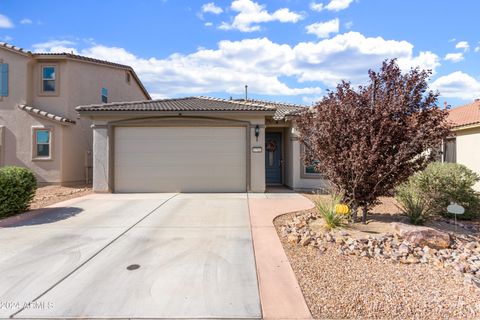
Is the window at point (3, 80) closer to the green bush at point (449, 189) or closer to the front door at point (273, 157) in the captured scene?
the front door at point (273, 157)

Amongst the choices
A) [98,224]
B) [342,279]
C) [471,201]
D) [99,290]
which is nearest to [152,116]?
[98,224]

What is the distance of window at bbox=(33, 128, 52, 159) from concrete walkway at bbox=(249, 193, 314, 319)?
1126 cm

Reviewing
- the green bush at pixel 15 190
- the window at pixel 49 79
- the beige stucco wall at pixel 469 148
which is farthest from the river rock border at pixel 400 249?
the window at pixel 49 79

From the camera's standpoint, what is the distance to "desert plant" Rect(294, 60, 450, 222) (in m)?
5.89

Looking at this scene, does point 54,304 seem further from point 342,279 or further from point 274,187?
point 274,187

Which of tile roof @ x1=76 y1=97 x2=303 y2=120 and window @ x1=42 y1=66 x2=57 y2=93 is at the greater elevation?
window @ x1=42 y1=66 x2=57 y2=93

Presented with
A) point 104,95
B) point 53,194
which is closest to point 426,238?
point 53,194

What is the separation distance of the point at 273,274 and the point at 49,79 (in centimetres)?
1541

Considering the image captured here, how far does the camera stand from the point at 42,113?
13844 millimetres

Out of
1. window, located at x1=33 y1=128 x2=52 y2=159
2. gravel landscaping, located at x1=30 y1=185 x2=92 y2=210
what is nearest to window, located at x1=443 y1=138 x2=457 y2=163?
gravel landscaping, located at x1=30 y1=185 x2=92 y2=210

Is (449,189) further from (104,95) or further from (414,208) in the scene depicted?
(104,95)

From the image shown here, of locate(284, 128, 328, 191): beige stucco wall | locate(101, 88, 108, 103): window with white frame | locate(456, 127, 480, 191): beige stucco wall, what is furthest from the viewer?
locate(101, 88, 108, 103): window with white frame

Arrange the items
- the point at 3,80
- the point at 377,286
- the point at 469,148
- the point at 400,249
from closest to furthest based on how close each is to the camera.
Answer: the point at 377,286 < the point at 400,249 < the point at 469,148 < the point at 3,80

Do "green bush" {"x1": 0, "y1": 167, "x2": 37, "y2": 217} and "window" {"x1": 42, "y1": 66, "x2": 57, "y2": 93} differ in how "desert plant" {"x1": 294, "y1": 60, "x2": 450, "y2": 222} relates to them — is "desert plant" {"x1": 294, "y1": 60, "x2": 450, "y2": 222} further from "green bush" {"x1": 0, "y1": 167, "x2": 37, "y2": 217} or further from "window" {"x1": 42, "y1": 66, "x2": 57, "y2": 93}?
"window" {"x1": 42, "y1": 66, "x2": 57, "y2": 93}
